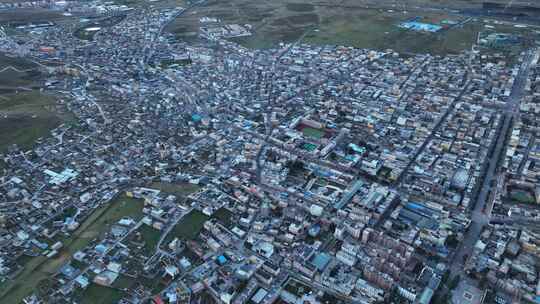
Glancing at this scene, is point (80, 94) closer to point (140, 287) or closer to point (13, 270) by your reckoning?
point (13, 270)

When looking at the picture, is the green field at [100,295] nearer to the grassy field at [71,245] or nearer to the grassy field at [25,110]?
the grassy field at [71,245]

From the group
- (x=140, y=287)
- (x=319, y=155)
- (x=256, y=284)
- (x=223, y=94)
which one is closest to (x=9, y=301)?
(x=140, y=287)

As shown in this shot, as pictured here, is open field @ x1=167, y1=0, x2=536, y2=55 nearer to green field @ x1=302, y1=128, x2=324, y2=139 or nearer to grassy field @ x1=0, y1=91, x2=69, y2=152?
green field @ x1=302, y1=128, x2=324, y2=139

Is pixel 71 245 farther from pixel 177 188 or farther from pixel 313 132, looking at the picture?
pixel 313 132

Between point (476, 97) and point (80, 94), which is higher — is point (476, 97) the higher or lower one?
the lower one

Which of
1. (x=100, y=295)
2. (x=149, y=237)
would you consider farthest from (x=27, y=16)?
(x=100, y=295)

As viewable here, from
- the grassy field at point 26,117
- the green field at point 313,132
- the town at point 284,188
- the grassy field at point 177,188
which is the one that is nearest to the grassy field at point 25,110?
the grassy field at point 26,117
